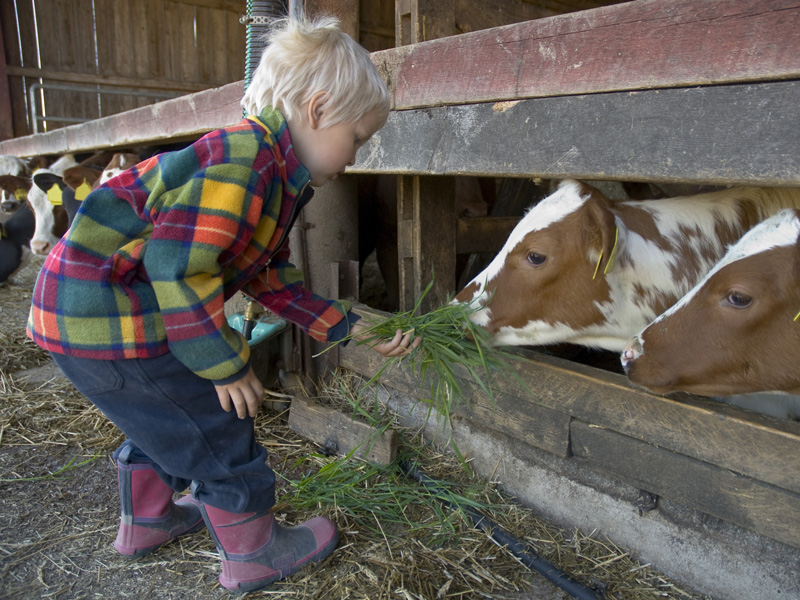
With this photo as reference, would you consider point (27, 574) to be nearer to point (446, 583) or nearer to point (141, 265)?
point (141, 265)

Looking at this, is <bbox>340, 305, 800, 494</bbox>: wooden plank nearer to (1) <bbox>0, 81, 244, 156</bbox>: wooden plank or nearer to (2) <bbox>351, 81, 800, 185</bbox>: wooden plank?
(2) <bbox>351, 81, 800, 185</bbox>: wooden plank

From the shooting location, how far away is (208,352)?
1627mm

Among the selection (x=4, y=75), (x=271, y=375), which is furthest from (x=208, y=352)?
(x=4, y=75)

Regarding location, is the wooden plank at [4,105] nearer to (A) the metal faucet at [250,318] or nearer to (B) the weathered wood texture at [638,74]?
(A) the metal faucet at [250,318]

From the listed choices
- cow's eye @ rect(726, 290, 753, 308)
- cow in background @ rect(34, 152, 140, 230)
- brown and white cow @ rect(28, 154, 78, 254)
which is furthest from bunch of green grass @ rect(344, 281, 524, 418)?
brown and white cow @ rect(28, 154, 78, 254)

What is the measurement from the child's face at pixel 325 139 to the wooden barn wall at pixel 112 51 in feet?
35.0

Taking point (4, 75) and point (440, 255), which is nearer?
point (440, 255)

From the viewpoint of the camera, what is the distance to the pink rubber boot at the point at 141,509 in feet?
7.15

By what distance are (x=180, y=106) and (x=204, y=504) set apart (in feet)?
9.70

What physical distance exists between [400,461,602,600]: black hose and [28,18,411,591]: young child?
0.81 metres

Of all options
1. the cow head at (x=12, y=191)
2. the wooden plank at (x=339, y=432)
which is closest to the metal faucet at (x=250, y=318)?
the wooden plank at (x=339, y=432)

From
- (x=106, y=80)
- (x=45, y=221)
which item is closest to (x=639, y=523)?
(x=45, y=221)

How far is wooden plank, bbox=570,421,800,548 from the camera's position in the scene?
71.1 inches

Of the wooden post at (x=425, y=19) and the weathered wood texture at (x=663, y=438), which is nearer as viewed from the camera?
the weathered wood texture at (x=663, y=438)
